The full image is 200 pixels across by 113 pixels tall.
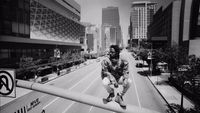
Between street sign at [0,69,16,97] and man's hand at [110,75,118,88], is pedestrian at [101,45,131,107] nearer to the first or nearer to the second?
man's hand at [110,75,118,88]

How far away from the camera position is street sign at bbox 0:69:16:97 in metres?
3.44

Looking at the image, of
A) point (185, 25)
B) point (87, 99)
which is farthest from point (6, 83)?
point (185, 25)

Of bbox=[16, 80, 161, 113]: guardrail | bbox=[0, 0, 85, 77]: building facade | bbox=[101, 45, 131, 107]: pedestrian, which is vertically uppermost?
bbox=[0, 0, 85, 77]: building facade

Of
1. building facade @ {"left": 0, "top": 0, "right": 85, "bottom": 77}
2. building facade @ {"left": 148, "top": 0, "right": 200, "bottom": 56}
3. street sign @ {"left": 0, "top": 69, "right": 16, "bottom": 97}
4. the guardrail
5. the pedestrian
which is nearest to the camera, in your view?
the guardrail

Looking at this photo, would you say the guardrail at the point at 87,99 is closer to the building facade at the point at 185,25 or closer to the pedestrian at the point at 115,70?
the pedestrian at the point at 115,70

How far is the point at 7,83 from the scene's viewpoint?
3498mm

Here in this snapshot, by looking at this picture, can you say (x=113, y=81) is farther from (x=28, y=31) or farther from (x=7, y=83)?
(x=28, y=31)

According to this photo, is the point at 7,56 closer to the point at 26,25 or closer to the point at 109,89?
the point at 26,25

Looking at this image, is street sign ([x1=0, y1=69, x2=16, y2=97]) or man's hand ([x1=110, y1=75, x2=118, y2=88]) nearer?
street sign ([x1=0, y1=69, x2=16, y2=97])

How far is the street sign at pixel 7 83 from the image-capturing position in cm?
344

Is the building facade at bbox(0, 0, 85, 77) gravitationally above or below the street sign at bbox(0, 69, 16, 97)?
above

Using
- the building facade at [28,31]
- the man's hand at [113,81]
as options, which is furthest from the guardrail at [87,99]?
the building facade at [28,31]

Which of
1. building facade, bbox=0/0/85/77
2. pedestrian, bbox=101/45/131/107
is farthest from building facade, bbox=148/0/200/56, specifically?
pedestrian, bbox=101/45/131/107

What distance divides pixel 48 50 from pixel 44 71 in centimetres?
2025
